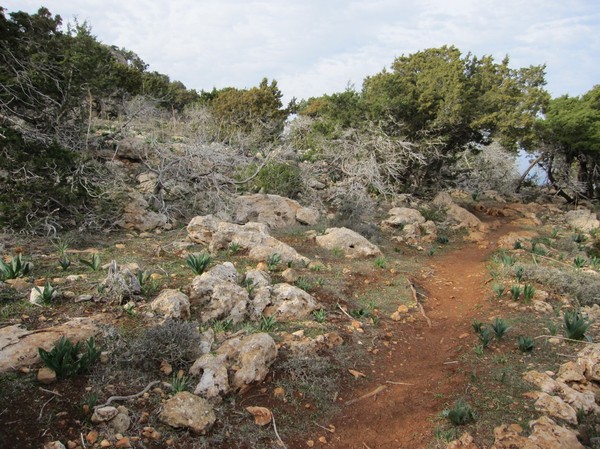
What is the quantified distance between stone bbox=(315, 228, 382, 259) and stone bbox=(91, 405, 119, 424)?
6.34 m

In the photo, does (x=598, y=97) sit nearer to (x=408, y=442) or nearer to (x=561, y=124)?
(x=561, y=124)

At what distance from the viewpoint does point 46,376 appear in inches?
126

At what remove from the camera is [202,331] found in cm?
441

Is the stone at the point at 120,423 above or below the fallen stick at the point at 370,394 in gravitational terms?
above

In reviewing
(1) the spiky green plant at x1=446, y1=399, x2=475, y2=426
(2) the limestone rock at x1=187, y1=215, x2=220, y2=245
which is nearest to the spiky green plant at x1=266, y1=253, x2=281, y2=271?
(2) the limestone rock at x1=187, y1=215, x2=220, y2=245

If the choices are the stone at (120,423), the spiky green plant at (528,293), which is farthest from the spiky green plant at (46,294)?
the spiky green plant at (528,293)

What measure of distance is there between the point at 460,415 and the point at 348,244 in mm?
5806

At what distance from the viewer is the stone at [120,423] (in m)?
2.97

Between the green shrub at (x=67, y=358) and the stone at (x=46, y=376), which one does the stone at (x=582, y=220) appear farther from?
the stone at (x=46, y=376)

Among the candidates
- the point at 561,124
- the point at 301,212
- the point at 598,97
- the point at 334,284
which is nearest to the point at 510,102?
the point at 561,124

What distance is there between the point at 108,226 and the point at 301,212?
16.4 feet

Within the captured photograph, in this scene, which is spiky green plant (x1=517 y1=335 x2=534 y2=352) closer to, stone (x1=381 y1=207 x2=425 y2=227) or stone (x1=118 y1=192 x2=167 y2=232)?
stone (x1=118 y1=192 x2=167 y2=232)

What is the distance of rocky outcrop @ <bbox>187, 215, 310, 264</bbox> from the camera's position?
7430mm

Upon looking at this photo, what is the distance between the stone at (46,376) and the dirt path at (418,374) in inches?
91.2
